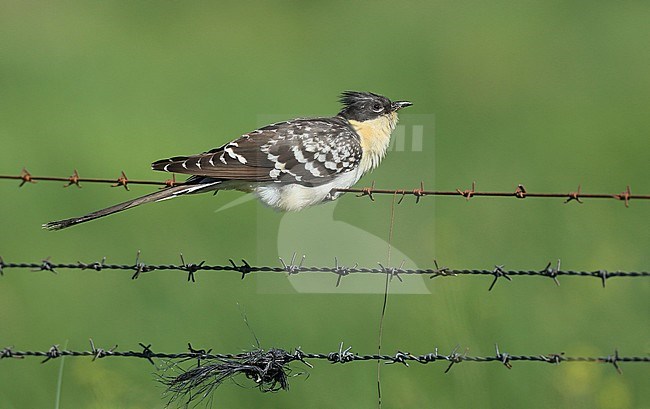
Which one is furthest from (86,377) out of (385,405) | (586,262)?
(586,262)

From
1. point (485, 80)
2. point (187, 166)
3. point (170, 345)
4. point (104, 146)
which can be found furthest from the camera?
point (485, 80)

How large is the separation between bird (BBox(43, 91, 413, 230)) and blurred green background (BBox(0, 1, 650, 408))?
722 millimetres

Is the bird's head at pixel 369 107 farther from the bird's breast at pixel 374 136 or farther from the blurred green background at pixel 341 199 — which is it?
the blurred green background at pixel 341 199

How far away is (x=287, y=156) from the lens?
825 centimetres

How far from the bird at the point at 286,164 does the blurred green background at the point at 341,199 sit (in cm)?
72

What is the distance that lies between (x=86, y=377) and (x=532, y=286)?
5060 millimetres

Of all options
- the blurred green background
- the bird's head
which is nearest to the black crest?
the bird's head

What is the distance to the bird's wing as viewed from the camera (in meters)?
7.92

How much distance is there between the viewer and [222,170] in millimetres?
7855

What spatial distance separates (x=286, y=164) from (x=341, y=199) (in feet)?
8.42

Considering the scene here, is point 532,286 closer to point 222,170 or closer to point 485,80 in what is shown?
point 222,170

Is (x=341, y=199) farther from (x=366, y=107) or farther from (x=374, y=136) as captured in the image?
(x=374, y=136)

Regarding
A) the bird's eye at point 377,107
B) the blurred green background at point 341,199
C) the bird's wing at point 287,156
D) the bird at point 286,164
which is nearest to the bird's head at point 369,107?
the bird's eye at point 377,107

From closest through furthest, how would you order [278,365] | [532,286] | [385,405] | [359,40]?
[278,365] < [385,405] < [532,286] < [359,40]
